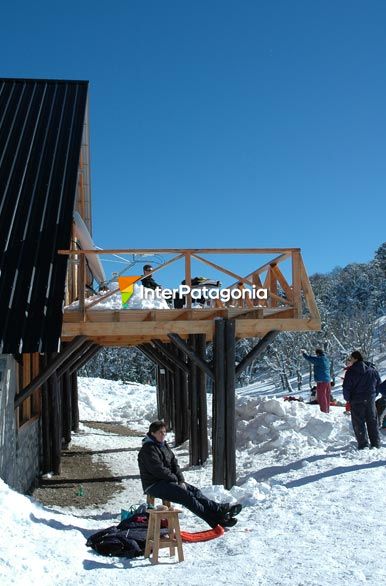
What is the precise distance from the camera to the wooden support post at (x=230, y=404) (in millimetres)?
9117

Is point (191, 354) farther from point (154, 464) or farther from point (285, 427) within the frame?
point (285, 427)

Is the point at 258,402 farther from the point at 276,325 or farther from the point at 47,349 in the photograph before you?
the point at 47,349

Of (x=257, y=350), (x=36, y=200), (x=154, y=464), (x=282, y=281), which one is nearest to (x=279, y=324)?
(x=257, y=350)

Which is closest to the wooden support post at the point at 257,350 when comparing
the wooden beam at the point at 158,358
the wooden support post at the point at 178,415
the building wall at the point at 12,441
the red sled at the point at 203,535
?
Result: the building wall at the point at 12,441

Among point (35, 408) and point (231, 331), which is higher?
point (231, 331)

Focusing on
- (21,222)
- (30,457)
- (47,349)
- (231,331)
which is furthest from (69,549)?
(21,222)

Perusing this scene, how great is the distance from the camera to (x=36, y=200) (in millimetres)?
10664

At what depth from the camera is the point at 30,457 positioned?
1043 cm

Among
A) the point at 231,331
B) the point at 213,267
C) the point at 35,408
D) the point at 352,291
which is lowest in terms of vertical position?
the point at 35,408

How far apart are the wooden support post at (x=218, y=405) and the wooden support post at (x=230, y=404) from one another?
0.19 feet

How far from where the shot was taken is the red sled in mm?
6000

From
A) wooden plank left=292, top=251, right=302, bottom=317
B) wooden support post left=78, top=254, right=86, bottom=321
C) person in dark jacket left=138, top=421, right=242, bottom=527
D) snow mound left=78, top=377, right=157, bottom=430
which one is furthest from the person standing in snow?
snow mound left=78, top=377, right=157, bottom=430

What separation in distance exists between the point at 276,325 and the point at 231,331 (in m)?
0.75

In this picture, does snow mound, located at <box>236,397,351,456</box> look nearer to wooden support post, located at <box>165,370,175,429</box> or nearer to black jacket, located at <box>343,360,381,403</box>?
black jacket, located at <box>343,360,381,403</box>
